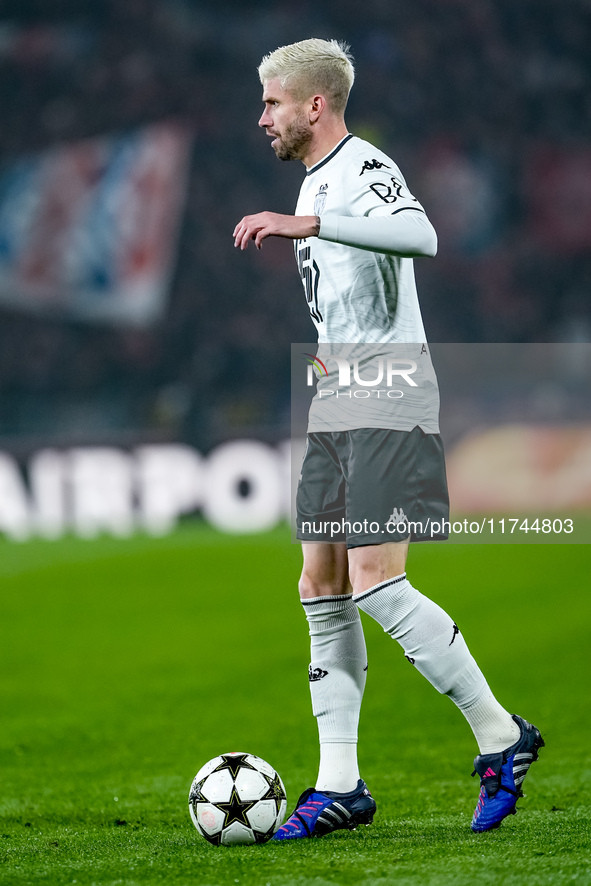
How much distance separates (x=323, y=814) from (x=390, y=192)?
163 centimetres

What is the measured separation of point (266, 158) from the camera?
→ 2420cm

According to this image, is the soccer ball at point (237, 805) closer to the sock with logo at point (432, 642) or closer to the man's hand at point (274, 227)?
the sock with logo at point (432, 642)

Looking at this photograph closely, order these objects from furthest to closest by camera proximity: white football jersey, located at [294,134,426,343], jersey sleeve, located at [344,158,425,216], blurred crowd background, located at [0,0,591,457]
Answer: blurred crowd background, located at [0,0,591,457] < white football jersey, located at [294,134,426,343] < jersey sleeve, located at [344,158,425,216]

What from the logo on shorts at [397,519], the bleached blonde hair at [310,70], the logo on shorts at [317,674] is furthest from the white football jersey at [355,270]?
the logo on shorts at [317,674]

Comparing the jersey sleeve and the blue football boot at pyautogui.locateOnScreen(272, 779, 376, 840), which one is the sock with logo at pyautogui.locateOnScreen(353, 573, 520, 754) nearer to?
the blue football boot at pyautogui.locateOnScreen(272, 779, 376, 840)

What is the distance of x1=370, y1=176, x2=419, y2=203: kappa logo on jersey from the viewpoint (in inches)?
117

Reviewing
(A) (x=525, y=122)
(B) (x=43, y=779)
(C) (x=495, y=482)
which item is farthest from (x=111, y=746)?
(A) (x=525, y=122)

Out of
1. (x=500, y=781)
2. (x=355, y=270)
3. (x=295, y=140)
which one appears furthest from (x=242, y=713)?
(x=295, y=140)

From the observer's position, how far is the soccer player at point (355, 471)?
3.00 metres

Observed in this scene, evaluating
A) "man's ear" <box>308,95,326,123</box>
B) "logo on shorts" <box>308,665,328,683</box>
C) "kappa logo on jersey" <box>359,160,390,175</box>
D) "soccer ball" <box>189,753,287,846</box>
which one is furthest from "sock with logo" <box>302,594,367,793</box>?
"man's ear" <box>308,95,326,123</box>

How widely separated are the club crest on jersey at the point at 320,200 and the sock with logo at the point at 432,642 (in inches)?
38.4

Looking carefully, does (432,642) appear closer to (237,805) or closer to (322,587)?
(322,587)

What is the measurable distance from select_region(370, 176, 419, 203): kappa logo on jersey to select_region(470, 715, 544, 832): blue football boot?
1.40 m

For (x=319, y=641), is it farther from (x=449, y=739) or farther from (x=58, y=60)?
(x=58, y=60)
